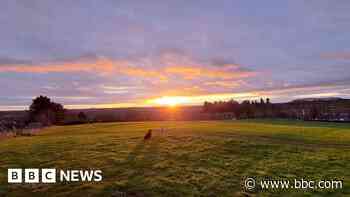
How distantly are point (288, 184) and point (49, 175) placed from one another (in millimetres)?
10699

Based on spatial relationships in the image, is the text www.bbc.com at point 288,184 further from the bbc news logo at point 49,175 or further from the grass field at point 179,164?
the bbc news logo at point 49,175

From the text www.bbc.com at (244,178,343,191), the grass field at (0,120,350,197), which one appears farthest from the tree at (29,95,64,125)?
the text www.bbc.com at (244,178,343,191)

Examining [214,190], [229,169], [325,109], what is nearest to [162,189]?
[214,190]

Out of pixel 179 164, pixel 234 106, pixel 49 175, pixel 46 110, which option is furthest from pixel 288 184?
pixel 234 106

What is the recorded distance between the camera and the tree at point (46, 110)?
64.6 meters

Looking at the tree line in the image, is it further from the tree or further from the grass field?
the grass field

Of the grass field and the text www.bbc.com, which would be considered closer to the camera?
the grass field

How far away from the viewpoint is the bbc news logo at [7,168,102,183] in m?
13.1

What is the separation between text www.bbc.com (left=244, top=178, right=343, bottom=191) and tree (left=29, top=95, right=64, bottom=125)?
2293 inches

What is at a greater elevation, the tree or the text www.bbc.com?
the tree

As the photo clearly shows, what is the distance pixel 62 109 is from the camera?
71.3 m

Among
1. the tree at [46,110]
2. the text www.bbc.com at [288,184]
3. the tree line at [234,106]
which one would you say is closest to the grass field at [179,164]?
the text www.bbc.com at [288,184]

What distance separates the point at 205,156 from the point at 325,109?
81.9 metres

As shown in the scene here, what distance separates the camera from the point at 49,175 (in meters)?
13.5
